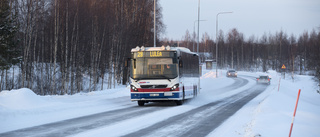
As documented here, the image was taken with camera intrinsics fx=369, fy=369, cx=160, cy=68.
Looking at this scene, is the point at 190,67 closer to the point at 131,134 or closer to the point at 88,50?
the point at 131,134

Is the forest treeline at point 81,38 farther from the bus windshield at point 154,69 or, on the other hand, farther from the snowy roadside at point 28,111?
the snowy roadside at point 28,111

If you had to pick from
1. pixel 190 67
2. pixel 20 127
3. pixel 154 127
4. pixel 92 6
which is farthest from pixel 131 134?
pixel 92 6

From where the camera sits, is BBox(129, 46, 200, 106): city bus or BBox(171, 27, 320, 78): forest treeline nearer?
BBox(129, 46, 200, 106): city bus

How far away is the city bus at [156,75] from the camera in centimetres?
1842

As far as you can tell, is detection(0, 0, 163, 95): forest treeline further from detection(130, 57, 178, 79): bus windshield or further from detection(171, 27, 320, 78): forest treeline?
detection(171, 27, 320, 78): forest treeline

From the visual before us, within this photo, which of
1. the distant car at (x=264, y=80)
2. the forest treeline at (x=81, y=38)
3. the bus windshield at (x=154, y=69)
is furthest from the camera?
the distant car at (x=264, y=80)

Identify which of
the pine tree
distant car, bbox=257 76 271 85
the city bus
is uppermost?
the pine tree

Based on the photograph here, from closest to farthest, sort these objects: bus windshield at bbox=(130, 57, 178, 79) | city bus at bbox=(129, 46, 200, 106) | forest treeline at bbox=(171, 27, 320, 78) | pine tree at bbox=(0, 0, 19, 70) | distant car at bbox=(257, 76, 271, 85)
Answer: city bus at bbox=(129, 46, 200, 106) → bus windshield at bbox=(130, 57, 178, 79) → pine tree at bbox=(0, 0, 19, 70) → distant car at bbox=(257, 76, 271, 85) → forest treeline at bbox=(171, 27, 320, 78)

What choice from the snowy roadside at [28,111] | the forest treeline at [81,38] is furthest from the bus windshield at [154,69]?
the forest treeline at [81,38]

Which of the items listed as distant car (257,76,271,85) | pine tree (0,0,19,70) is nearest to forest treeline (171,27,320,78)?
distant car (257,76,271,85)

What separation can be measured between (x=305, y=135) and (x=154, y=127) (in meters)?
4.19

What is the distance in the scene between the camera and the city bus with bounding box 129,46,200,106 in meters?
18.4

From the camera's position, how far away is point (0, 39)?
27641 mm

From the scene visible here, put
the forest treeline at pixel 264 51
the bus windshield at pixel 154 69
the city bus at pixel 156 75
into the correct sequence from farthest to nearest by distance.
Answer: the forest treeline at pixel 264 51, the bus windshield at pixel 154 69, the city bus at pixel 156 75
